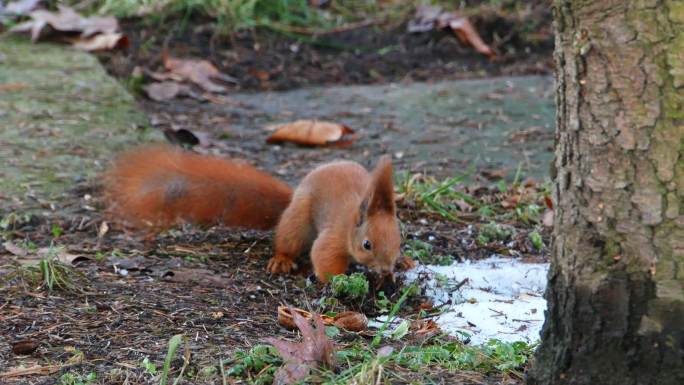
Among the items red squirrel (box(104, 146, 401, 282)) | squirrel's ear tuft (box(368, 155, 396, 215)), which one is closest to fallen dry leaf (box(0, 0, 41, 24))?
red squirrel (box(104, 146, 401, 282))

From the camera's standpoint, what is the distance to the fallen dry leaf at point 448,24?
6836mm

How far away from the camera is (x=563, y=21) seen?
1.93 metres

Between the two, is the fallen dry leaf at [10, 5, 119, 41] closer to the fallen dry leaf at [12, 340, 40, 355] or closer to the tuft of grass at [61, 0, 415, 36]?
the tuft of grass at [61, 0, 415, 36]

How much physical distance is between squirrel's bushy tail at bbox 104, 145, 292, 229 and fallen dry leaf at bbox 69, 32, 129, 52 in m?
2.84

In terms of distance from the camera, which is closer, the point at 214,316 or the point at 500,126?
the point at 214,316

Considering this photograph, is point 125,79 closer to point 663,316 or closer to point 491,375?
point 491,375

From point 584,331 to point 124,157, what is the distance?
84.8 inches

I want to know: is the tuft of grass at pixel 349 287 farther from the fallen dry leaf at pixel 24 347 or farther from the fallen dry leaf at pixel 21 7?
the fallen dry leaf at pixel 21 7

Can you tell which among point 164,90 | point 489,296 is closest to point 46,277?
point 489,296

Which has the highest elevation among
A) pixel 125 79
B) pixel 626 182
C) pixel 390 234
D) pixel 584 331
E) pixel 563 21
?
pixel 563 21

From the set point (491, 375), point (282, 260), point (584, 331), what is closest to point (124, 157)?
point (282, 260)

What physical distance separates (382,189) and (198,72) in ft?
11.0

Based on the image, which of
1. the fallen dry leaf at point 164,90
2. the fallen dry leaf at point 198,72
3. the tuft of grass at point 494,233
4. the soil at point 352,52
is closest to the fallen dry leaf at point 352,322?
the tuft of grass at point 494,233

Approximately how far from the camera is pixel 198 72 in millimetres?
6227
